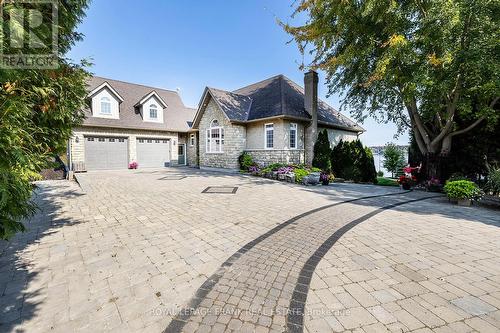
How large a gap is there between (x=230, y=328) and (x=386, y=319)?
1646mm

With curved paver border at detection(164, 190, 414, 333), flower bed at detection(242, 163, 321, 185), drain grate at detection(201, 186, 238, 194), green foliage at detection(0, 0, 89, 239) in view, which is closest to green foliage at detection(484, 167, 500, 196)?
flower bed at detection(242, 163, 321, 185)

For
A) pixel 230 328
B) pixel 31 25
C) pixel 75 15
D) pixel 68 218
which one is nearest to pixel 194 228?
pixel 230 328

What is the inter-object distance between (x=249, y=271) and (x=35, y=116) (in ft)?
15.5

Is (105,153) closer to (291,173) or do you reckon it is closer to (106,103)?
(106,103)

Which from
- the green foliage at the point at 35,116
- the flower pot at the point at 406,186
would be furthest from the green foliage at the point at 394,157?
the green foliage at the point at 35,116

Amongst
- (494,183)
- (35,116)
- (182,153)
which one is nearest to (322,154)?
(494,183)

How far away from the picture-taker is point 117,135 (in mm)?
19078

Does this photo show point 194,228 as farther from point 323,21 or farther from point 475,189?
point 323,21

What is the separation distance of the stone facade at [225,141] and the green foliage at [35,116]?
1217cm

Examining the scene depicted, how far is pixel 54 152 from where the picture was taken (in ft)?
15.2

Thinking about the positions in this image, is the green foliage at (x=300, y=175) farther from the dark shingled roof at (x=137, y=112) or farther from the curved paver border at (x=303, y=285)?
the dark shingled roof at (x=137, y=112)

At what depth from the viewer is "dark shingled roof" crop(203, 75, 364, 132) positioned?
15977mm
